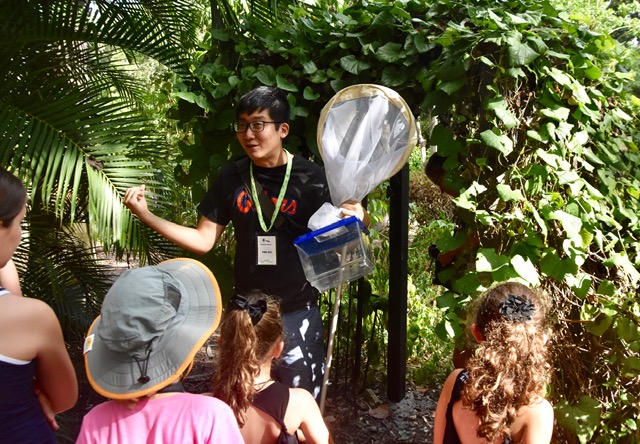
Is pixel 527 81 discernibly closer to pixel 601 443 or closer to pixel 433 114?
pixel 433 114

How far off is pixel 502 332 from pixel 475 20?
1272mm

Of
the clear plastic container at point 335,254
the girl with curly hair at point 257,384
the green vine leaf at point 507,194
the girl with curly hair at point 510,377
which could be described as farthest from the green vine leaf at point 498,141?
the girl with curly hair at point 257,384

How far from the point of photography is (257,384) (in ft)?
5.35

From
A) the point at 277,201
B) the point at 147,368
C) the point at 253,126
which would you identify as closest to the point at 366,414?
the point at 277,201

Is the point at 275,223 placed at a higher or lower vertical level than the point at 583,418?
higher

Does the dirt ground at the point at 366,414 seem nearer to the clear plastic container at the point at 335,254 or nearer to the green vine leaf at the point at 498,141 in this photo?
the clear plastic container at the point at 335,254

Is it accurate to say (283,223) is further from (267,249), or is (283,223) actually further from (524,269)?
(524,269)

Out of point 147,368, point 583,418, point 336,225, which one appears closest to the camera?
point 147,368

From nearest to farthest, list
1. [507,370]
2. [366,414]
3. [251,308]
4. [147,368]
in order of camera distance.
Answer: [147,368]
[507,370]
[251,308]
[366,414]

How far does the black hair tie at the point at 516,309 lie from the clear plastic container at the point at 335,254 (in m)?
0.62

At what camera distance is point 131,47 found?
3.33 m

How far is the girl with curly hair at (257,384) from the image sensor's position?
1.55 meters

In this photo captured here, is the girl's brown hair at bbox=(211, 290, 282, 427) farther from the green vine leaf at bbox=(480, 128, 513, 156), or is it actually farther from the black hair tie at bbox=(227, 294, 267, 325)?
the green vine leaf at bbox=(480, 128, 513, 156)

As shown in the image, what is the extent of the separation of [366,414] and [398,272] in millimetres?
850
